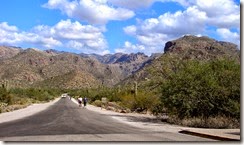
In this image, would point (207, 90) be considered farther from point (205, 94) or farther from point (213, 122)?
point (213, 122)

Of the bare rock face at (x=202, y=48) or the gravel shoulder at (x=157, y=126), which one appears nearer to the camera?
the gravel shoulder at (x=157, y=126)

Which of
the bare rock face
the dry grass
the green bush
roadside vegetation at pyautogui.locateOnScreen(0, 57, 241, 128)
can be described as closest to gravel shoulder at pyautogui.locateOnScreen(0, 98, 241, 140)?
the dry grass

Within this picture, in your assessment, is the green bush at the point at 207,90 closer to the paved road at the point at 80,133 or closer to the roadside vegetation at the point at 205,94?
the roadside vegetation at the point at 205,94

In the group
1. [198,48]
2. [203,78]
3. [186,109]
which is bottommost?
[186,109]

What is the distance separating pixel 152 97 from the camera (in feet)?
163

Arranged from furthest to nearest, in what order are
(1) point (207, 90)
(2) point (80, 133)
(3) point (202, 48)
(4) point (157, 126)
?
(3) point (202, 48) → (1) point (207, 90) → (4) point (157, 126) → (2) point (80, 133)

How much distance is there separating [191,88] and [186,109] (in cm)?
148

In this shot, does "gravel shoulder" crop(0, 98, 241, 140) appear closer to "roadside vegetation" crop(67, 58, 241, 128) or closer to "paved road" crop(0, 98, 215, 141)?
"paved road" crop(0, 98, 215, 141)

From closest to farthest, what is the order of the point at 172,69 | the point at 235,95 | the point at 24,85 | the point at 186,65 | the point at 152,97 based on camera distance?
1. the point at 235,95
2. the point at 186,65
3. the point at 172,69
4. the point at 152,97
5. the point at 24,85

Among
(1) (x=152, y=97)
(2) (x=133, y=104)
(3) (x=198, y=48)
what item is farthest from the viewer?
(3) (x=198, y=48)

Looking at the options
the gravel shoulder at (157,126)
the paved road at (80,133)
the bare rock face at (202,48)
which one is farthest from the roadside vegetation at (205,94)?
the bare rock face at (202,48)

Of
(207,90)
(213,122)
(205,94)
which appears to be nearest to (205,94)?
(205,94)

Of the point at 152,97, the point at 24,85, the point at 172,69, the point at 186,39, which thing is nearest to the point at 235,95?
the point at 172,69

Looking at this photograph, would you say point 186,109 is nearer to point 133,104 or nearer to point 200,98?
point 200,98
